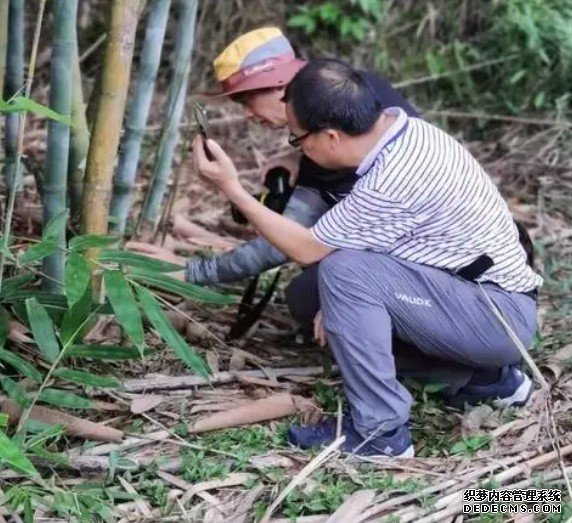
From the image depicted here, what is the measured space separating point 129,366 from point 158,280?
46 centimetres

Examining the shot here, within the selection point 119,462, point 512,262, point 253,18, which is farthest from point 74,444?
point 253,18

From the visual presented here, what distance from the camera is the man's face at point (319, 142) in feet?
8.44

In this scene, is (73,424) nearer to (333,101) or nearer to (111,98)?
(111,98)

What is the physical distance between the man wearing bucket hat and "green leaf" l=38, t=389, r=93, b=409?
0.63m

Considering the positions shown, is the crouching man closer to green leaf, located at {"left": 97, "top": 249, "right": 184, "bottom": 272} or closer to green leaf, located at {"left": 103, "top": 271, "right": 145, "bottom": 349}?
green leaf, located at {"left": 97, "top": 249, "right": 184, "bottom": 272}

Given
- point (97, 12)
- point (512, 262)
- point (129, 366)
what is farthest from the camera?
point (97, 12)

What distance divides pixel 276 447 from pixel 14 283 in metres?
0.76

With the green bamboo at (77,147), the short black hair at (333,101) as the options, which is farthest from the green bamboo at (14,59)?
the short black hair at (333,101)

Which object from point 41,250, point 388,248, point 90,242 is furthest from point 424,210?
point 41,250

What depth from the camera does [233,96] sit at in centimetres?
297

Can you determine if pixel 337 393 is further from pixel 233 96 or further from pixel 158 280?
pixel 233 96

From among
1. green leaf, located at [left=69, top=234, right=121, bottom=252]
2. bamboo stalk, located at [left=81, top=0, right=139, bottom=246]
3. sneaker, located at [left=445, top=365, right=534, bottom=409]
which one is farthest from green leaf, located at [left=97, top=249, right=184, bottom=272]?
sneaker, located at [left=445, top=365, right=534, bottom=409]

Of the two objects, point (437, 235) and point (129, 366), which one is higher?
point (437, 235)

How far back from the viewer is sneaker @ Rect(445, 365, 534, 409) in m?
2.84
